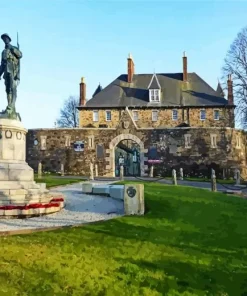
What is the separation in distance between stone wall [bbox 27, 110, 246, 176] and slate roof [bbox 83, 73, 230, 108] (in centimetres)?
879

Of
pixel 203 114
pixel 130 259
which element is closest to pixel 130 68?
pixel 203 114

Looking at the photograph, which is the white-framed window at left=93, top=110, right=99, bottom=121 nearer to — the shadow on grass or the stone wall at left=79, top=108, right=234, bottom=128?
the stone wall at left=79, top=108, right=234, bottom=128

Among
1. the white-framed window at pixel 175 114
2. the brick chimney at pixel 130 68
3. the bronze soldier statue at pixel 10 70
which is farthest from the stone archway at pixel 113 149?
the bronze soldier statue at pixel 10 70

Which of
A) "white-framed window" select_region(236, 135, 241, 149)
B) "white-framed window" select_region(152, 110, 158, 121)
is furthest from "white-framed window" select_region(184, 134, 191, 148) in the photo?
"white-framed window" select_region(152, 110, 158, 121)

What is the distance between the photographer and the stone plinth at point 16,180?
12.1 meters

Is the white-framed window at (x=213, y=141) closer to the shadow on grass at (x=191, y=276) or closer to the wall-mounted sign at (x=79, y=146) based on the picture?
the wall-mounted sign at (x=79, y=146)

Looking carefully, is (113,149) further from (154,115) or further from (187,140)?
(154,115)

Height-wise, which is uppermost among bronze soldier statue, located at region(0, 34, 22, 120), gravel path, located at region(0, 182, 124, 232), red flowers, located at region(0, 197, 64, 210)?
bronze soldier statue, located at region(0, 34, 22, 120)

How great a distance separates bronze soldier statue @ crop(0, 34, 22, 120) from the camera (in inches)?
559

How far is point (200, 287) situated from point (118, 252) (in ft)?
6.20

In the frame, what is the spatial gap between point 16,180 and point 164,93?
1600 inches

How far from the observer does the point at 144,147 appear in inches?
1668

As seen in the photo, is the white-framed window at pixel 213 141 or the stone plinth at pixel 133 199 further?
the white-framed window at pixel 213 141

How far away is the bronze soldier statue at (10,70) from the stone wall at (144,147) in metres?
27.7
